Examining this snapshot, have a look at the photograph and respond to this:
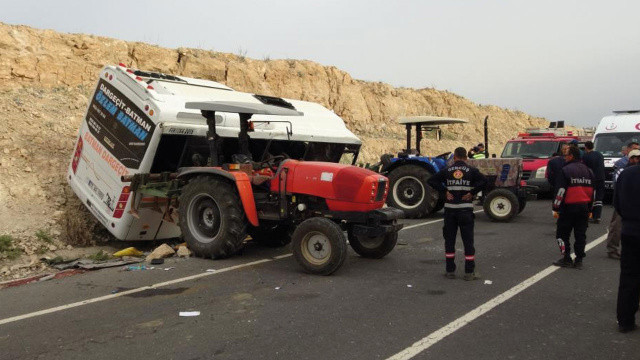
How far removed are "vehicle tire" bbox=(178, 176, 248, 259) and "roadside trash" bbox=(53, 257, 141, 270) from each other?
3.16 feet

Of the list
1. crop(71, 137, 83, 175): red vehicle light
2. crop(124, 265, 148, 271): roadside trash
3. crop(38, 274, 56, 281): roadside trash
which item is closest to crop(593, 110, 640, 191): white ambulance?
crop(124, 265, 148, 271): roadside trash

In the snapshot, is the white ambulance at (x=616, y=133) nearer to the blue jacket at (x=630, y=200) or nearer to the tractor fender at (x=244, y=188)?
the blue jacket at (x=630, y=200)

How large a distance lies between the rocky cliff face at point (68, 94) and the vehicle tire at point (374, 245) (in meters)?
5.34

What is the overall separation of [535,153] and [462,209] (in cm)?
1162

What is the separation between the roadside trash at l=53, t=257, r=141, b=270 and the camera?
25.6 feet

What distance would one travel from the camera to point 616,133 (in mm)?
15734

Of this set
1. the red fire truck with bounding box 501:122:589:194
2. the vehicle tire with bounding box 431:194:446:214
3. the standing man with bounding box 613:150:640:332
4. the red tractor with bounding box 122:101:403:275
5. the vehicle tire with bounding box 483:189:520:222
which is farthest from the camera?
the red fire truck with bounding box 501:122:589:194

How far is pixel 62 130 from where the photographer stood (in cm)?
1255

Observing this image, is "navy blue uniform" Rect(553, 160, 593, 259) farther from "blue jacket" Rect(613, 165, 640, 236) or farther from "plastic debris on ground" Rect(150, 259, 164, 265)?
"plastic debris on ground" Rect(150, 259, 164, 265)

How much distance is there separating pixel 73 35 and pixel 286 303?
16189 millimetres

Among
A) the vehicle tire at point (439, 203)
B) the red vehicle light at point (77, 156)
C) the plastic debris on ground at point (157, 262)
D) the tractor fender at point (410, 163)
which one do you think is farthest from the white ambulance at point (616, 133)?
the red vehicle light at point (77, 156)

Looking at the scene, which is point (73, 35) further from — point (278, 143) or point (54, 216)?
point (278, 143)

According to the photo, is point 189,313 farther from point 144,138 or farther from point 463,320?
point 144,138

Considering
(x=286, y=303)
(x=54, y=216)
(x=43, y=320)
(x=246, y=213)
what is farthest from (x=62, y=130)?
(x=286, y=303)
